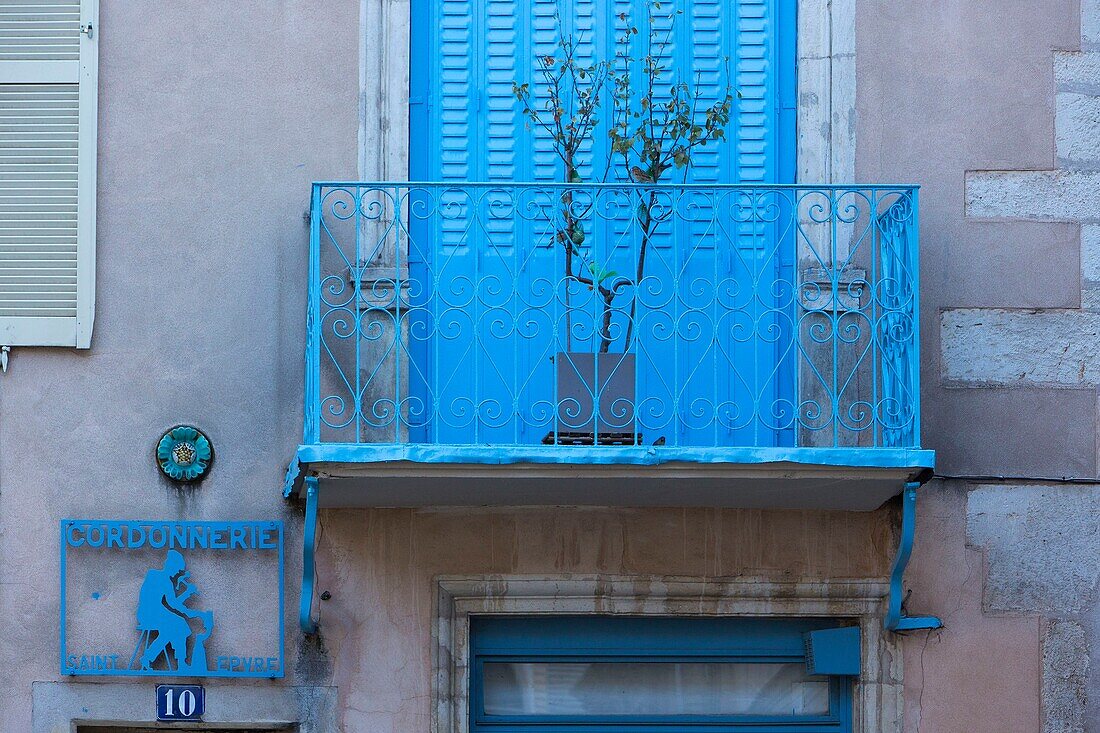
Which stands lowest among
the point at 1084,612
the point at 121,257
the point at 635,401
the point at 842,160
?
the point at 1084,612

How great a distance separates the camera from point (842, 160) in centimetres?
658

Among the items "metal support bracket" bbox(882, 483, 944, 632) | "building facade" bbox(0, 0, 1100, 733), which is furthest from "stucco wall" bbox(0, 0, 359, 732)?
"metal support bracket" bbox(882, 483, 944, 632)

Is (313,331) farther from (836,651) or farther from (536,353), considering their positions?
(836,651)

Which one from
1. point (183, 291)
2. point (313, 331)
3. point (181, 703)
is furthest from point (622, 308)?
point (181, 703)

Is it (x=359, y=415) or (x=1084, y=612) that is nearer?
(x=359, y=415)

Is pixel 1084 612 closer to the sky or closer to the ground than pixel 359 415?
closer to the ground

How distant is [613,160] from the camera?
6688 mm

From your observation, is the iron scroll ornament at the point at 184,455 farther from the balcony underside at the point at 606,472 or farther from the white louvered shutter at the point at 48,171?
the white louvered shutter at the point at 48,171

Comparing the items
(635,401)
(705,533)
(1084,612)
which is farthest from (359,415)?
(1084,612)

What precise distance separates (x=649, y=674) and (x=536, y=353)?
4.42 feet

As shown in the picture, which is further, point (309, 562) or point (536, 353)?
point (536, 353)

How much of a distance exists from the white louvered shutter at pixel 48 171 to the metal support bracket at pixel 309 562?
4.06 feet

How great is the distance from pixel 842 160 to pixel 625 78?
0.96 m

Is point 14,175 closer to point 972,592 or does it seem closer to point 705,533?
point 705,533
